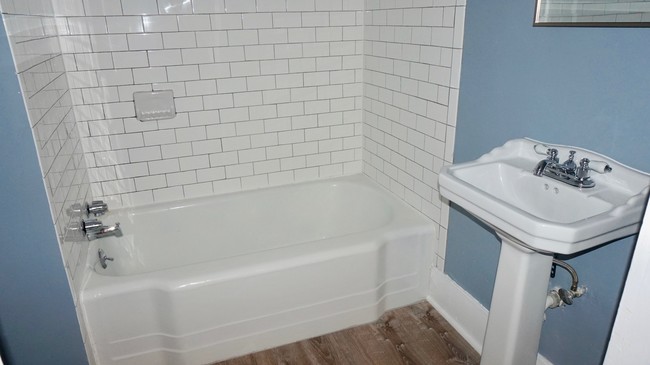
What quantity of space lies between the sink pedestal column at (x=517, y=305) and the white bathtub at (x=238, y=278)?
0.68m

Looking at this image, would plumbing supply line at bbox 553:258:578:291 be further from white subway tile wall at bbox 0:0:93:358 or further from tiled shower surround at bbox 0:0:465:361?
white subway tile wall at bbox 0:0:93:358

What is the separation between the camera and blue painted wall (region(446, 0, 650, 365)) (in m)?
1.36

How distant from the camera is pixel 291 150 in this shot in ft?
9.33

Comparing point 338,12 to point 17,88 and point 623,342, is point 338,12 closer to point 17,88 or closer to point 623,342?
point 17,88

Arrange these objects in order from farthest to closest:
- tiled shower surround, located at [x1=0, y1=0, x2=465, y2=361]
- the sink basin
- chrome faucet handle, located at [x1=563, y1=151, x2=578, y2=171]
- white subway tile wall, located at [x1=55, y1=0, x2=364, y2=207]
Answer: white subway tile wall, located at [x1=55, y1=0, x2=364, y2=207]
tiled shower surround, located at [x1=0, y1=0, x2=465, y2=361]
chrome faucet handle, located at [x1=563, y1=151, x2=578, y2=171]
the sink basin

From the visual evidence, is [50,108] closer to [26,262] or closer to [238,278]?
[26,262]

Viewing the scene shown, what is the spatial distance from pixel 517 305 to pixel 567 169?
0.50 meters

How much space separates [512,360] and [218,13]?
217 cm

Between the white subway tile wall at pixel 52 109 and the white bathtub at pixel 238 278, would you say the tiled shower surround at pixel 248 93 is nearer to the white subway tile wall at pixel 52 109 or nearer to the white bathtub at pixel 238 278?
the white subway tile wall at pixel 52 109

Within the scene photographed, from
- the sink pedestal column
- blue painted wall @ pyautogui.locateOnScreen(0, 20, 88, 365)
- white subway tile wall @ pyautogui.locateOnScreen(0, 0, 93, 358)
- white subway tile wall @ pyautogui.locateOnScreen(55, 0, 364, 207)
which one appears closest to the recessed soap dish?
white subway tile wall @ pyautogui.locateOnScreen(55, 0, 364, 207)

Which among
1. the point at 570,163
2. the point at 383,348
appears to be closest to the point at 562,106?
the point at 570,163

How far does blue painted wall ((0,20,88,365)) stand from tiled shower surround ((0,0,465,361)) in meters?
0.17

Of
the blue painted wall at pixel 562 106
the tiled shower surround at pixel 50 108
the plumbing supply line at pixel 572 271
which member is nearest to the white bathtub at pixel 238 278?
the tiled shower surround at pixel 50 108

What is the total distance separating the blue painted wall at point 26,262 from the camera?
146 cm
